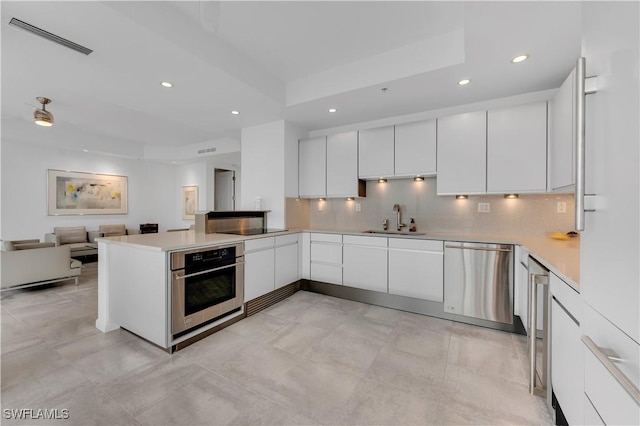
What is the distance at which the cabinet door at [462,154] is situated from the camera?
2934 mm

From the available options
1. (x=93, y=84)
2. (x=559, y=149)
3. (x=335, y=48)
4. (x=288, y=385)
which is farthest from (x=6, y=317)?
(x=559, y=149)

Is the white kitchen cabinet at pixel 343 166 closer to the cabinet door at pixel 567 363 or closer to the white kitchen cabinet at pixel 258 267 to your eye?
the white kitchen cabinet at pixel 258 267

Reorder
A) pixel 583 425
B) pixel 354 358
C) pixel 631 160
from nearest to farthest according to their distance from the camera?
pixel 631 160 < pixel 583 425 < pixel 354 358

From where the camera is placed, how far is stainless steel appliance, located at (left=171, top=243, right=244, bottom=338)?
228cm

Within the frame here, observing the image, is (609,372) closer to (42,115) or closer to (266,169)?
(266,169)

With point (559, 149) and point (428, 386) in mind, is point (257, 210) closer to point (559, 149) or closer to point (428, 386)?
point (428, 386)

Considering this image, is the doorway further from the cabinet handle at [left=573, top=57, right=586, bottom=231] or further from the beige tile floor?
the cabinet handle at [left=573, top=57, right=586, bottom=231]

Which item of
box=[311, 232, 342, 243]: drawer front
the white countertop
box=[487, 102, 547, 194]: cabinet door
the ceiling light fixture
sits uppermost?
the ceiling light fixture

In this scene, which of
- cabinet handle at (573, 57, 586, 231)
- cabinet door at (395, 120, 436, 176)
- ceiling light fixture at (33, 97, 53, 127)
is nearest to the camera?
cabinet handle at (573, 57, 586, 231)

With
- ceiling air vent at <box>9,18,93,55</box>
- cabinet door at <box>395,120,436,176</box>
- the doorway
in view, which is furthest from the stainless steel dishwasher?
the doorway

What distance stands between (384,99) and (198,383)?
10.8ft

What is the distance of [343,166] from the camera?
12.5ft

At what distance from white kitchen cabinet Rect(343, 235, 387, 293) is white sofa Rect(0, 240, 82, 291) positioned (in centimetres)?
427

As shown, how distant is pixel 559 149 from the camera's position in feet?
7.82
